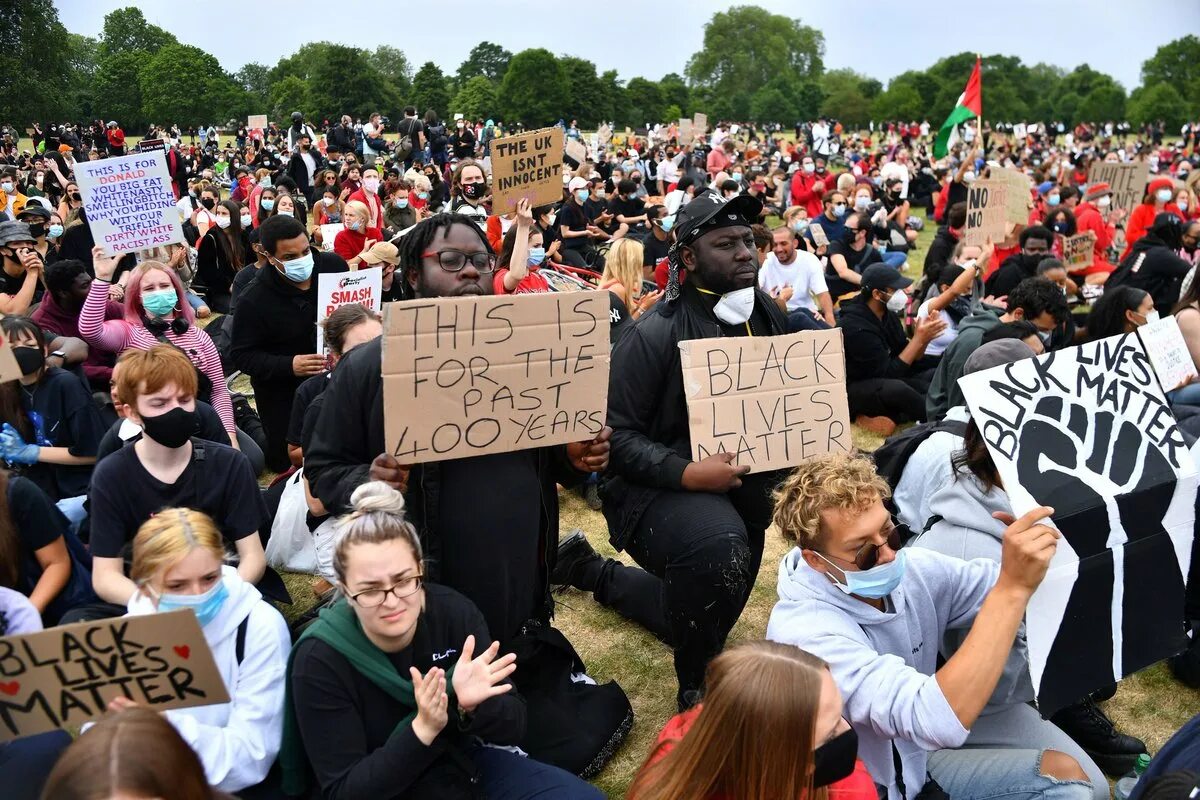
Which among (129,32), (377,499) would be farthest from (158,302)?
(129,32)

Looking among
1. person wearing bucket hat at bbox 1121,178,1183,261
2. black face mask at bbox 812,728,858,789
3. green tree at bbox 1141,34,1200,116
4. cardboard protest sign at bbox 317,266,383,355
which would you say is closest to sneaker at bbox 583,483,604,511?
cardboard protest sign at bbox 317,266,383,355

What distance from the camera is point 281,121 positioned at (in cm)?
5809

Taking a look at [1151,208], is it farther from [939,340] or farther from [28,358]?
[28,358]

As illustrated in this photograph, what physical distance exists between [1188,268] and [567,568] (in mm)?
8016

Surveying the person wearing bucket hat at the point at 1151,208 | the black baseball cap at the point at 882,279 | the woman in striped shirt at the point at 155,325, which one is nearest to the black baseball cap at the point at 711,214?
the woman in striped shirt at the point at 155,325

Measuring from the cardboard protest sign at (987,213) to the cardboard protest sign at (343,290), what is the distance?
604cm

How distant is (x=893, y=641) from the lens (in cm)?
293

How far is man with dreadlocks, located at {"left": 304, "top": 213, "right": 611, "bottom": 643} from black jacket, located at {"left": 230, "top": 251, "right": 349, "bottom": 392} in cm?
314

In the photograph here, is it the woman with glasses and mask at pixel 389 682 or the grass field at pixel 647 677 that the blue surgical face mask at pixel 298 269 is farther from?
the woman with glasses and mask at pixel 389 682

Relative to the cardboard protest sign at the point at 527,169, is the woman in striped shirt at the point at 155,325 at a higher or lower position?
lower

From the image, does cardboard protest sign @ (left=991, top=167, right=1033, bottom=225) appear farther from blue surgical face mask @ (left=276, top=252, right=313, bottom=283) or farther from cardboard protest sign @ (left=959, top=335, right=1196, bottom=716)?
cardboard protest sign @ (left=959, top=335, right=1196, bottom=716)

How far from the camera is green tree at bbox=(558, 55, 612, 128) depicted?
189ft

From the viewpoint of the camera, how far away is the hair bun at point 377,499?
297 centimetres

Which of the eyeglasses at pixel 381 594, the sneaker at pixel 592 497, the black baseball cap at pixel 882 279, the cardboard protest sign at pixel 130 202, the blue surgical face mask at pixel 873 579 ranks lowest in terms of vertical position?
the sneaker at pixel 592 497
